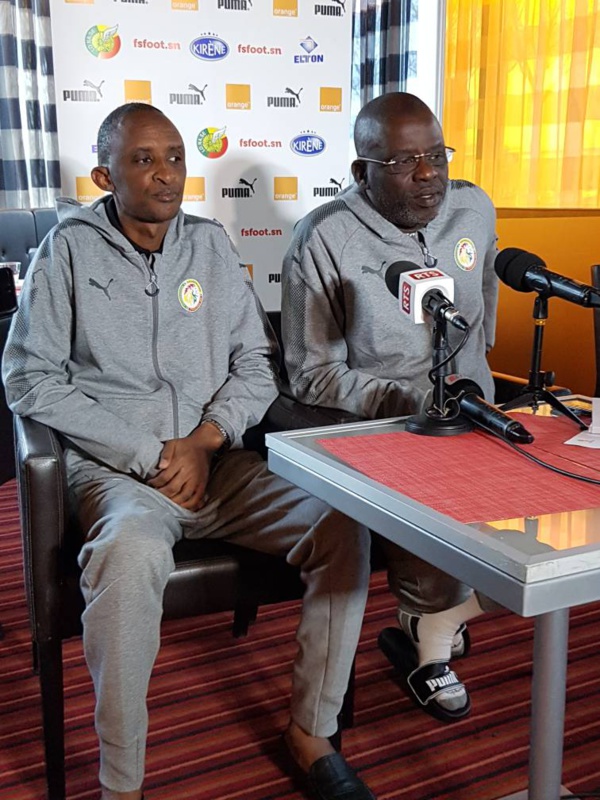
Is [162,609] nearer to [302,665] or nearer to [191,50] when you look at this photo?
[302,665]

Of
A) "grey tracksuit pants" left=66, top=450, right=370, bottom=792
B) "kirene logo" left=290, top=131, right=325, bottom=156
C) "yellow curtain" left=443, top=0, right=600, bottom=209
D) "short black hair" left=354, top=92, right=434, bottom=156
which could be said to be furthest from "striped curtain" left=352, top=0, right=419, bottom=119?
"grey tracksuit pants" left=66, top=450, right=370, bottom=792

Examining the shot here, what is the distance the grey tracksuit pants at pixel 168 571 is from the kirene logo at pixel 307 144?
2.66 metres

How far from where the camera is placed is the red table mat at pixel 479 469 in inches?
42.3

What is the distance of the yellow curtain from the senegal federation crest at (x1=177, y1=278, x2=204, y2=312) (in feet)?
8.76

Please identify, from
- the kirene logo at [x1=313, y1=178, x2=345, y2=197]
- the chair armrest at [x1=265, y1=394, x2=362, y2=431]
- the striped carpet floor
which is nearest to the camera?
the striped carpet floor

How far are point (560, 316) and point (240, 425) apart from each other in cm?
136

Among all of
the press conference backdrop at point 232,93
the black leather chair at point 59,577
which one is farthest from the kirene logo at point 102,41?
the black leather chair at point 59,577

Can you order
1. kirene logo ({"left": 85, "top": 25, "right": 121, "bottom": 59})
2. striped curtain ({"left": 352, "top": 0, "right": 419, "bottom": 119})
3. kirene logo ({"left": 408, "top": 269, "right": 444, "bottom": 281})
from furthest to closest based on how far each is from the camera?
striped curtain ({"left": 352, "top": 0, "right": 419, "bottom": 119})
kirene logo ({"left": 85, "top": 25, "right": 121, "bottom": 59})
kirene logo ({"left": 408, "top": 269, "right": 444, "bottom": 281})

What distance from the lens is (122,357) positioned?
6.05ft

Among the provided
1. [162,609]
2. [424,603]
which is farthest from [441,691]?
[162,609]

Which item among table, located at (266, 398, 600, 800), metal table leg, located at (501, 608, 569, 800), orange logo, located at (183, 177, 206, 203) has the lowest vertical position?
metal table leg, located at (501, 608, 569, 800)

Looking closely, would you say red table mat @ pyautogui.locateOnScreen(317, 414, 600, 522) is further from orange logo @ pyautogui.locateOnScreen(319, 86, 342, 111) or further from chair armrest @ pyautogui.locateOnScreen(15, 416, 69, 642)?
orange logo @ pyautogui.locateOnScreen(319, 86, 342, 111)

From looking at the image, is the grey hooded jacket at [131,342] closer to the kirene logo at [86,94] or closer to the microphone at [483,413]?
the microphone at [483,413]

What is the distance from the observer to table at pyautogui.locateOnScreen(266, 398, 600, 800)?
887 mm
